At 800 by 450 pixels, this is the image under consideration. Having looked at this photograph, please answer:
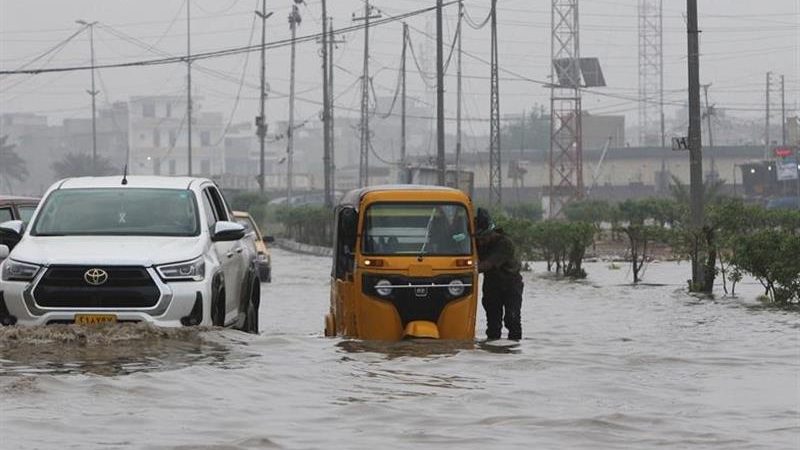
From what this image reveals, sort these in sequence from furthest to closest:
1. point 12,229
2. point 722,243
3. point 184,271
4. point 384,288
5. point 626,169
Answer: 1. point 626,169
2. point 722,243
3. point 384,288
4. point 12,229
5. point 184,271

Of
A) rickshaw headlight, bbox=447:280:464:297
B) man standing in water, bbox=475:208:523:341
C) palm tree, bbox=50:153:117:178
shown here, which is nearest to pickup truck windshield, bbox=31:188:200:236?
rickshaw headlight, bbox=447:280:464:297

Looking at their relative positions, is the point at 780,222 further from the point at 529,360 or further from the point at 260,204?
the point at 260,204

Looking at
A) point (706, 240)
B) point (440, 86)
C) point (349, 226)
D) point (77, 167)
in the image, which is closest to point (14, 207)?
A: point (349, 226)

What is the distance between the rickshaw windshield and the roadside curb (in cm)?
3712

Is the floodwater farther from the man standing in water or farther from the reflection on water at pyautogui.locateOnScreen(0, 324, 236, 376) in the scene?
the man standing in water

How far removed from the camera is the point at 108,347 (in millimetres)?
14055

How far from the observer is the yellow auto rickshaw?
16.3 meters

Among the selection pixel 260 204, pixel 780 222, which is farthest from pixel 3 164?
pixel 780 222

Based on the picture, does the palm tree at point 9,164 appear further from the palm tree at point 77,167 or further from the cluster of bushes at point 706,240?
the cluster of bushes at point 706,240

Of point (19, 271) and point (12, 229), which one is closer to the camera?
point (19, 271)

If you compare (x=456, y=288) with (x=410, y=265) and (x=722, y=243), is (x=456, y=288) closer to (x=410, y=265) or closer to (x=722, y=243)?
(x=410, y=265)

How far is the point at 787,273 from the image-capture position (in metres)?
24.6

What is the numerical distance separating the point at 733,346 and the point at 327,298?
1254cm

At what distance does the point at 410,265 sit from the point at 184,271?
2701 mm
